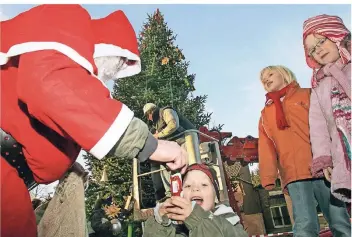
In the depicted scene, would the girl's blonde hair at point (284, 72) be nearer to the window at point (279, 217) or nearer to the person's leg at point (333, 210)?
the person's leg at point (333, 210)

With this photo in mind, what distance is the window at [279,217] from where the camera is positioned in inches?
213

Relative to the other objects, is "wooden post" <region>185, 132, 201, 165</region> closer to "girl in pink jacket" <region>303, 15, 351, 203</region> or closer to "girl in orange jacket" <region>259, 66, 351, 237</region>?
"girl in orange jacket" <region>259, 66, 351, 237</region>

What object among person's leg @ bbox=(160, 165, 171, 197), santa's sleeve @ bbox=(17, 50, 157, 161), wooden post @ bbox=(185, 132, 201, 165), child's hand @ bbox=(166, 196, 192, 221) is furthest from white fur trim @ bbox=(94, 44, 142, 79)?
person's leg @ bbox=(160, 165, 171, 197)

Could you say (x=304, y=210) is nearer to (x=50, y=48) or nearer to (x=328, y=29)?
(x=328, y=29)

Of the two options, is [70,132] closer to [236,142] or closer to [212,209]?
[212,209]

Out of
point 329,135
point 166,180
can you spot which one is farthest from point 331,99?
point 166,180

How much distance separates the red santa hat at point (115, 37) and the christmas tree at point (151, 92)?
4.68 metres


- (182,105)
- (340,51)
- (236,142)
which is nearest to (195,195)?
(340,51)

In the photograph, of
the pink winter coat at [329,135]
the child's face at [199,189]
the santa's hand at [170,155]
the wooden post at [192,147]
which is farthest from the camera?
the wooden post at [192,147]

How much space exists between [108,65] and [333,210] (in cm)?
150

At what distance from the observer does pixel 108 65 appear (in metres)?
1.02

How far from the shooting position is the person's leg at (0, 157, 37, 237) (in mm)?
760

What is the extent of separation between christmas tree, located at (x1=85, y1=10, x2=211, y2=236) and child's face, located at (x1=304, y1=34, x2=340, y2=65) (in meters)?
4.01

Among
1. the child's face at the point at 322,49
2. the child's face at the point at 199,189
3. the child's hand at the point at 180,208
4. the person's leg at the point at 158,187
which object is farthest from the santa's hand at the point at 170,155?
the person's leg at the point at 158,187
